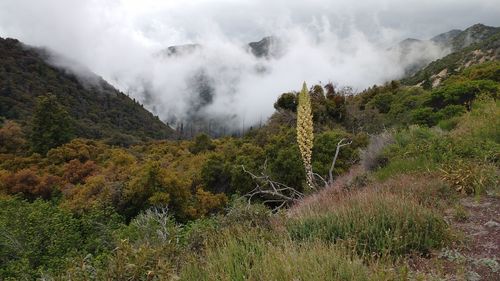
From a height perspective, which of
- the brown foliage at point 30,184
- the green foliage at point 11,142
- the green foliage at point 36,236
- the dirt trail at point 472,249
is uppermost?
the green foliage at point 11,142

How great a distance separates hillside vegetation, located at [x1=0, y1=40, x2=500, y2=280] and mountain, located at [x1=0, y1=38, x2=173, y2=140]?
45.1m

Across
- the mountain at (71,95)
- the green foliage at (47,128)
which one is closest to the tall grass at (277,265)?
the green foliage at (47,128)

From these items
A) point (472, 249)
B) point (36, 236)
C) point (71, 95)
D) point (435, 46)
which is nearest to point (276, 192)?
point (472, 249)

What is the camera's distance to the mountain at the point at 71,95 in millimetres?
62906

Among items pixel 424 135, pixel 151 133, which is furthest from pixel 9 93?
pixel 424 135

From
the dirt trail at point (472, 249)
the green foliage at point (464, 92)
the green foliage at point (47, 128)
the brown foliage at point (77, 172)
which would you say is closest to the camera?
the dirt trail at point (472, 249)

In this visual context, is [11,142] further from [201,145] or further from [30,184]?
[201,145]

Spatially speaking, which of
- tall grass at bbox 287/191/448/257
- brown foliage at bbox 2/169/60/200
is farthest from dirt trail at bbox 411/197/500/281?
brown foliage at bbox 2/169/60/200

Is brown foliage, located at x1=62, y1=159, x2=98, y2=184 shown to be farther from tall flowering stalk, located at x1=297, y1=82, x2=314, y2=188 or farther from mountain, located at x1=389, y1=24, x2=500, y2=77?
mountain, located at x1=389, y1=24, x2=500, y2=77

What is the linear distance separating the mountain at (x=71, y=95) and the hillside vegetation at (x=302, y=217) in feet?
148

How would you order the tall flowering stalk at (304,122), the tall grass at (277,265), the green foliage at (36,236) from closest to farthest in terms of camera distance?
the tall grass at (277,265) → the tall flowering stalk at (304,122) → the green foliage at (36,236)

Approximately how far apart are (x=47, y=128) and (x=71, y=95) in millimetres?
48926

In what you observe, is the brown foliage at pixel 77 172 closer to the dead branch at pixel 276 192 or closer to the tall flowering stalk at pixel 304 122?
the dead branch at pixel 276 192

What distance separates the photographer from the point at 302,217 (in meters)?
4.66
